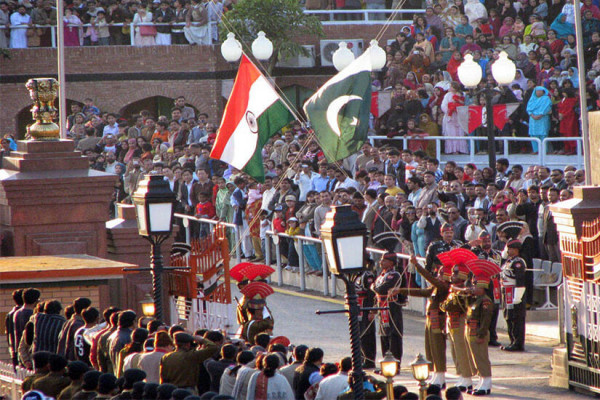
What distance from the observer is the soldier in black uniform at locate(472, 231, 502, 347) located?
16.2 metres

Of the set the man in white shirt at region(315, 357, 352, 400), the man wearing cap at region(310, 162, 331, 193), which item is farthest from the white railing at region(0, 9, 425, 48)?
the man in white shirt at region(315, 357, 352, 400)

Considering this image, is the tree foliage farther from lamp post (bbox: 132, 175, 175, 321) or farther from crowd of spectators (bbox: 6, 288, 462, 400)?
crowd of spectators (bbox: 6, 288, 462, 400)

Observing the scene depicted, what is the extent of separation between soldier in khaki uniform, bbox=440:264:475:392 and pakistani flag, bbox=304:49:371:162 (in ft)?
11.3

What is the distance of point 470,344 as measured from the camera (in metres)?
14.4

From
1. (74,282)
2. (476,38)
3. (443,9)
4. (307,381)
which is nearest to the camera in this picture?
(307,381)

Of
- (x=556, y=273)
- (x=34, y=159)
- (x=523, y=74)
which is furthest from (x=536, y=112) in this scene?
(x=34, y=159)

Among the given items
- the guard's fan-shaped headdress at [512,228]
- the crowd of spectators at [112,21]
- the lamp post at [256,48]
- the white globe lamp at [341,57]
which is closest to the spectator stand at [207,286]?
the guard's fan-shaped headdress at [512,228]

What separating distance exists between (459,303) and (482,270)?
53 centimetres

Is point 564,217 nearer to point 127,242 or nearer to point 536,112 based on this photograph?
point 127,242

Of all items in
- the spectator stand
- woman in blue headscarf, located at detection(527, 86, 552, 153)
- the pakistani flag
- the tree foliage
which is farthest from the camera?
the tree foliage

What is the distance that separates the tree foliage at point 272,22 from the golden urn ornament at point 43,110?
18.2 metres

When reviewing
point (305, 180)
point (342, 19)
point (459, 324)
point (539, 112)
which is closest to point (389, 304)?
point (459, 324)

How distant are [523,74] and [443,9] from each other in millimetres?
5103

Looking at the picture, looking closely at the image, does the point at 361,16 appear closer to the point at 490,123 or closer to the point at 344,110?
the point at 490,123
